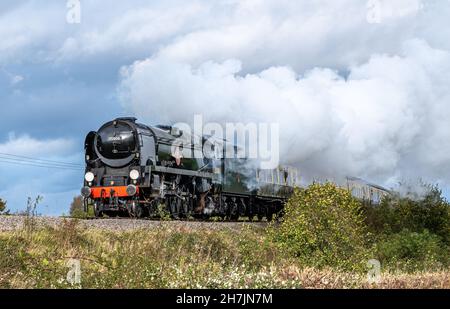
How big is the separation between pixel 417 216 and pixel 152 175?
1173 cm

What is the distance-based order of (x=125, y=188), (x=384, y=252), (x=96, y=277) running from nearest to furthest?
1. (x=96, y=277)
2. (x=384, y=252)
3. (x=125, y=188)

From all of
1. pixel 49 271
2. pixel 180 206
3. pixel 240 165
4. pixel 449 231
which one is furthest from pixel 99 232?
pixel 449 231

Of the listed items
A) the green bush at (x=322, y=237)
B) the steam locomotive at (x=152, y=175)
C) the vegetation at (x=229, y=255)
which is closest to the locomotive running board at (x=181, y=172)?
the steam locomotive at (x=152, y=175)

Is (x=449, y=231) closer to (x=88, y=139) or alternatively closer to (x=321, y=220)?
(x=321, y=220)

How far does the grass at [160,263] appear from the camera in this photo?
8.28m

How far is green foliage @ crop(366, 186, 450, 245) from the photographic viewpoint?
2616cm

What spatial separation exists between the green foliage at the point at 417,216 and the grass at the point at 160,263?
36.6 feet

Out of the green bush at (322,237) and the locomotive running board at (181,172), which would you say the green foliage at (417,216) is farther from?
the green bush at (322,237)

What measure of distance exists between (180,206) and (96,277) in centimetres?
1472

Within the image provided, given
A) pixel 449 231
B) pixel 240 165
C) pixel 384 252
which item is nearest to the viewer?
pixel 384 252

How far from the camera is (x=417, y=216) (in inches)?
1053

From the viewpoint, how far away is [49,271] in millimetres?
9859

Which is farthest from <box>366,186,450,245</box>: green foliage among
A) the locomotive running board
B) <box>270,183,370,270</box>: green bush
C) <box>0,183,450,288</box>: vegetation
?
<box>270,183,370,270</box>: green bush

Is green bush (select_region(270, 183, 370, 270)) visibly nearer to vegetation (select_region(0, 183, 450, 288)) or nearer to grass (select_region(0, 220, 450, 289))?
vegetation (select_region(0, 183, 450, 288))
